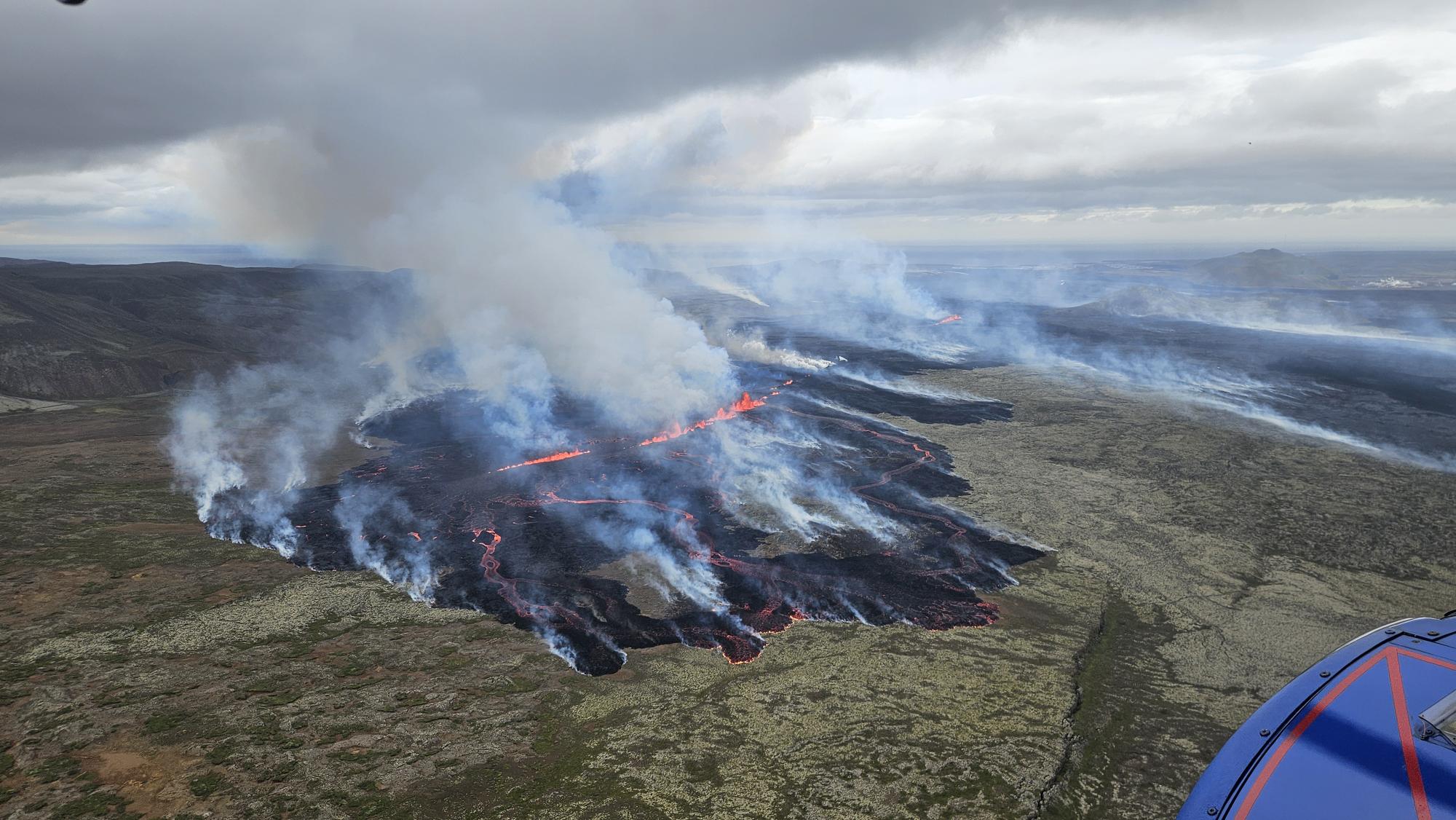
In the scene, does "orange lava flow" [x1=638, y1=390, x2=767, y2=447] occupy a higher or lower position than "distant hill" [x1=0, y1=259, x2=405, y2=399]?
lower

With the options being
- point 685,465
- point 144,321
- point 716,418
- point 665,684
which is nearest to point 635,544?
point 665,684

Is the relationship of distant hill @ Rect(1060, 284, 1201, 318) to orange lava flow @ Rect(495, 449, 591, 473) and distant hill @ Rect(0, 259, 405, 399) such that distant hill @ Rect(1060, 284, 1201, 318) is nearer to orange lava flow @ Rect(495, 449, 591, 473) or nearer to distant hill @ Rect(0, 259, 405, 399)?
orange lava flow @ Rect(495, 449, 591, 473)

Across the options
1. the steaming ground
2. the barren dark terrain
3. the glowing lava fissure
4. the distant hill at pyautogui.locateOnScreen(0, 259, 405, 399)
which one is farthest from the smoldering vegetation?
the distant hill at pyautogui.locateOnScreen(0, 259, 405, 399)

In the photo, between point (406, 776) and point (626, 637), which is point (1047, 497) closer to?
point (626, 637)

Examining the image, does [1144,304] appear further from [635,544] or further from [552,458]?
[635,544]

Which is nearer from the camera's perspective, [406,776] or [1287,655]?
[406,776]

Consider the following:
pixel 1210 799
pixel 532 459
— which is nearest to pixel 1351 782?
pixel 1210 799

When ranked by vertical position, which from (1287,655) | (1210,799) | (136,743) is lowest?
(1287,655)
